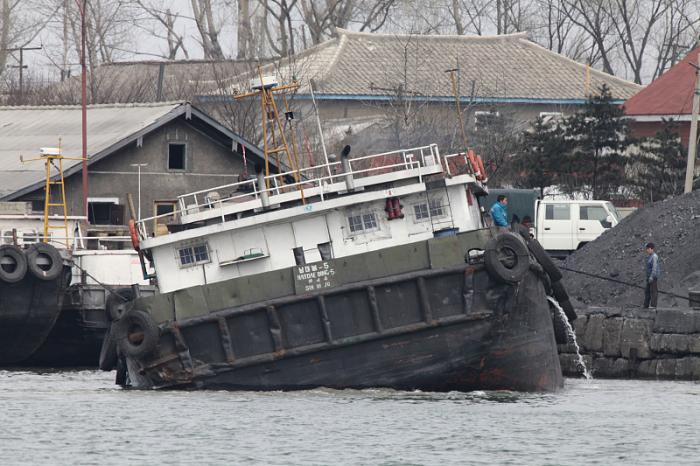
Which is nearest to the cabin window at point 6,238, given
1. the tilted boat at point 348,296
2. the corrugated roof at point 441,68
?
the tilted boat at point 348,296

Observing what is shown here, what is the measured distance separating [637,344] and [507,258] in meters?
6.51

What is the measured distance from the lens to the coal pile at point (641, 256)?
34.0m

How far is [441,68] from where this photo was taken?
63531 millimetres

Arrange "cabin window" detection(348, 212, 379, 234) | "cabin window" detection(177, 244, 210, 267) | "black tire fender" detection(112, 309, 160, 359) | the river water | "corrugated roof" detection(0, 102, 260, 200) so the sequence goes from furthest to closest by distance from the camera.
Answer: "corrugated roof" detection(0, 102, 260, 200) < "cabin window" detection(177, 244, 210, 267) < "cabin window" detection(348, 212, 379, 234) < "black tire fender" detection(112, 309, 160, 359) < the river water

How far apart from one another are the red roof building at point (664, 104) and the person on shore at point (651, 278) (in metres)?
23.4

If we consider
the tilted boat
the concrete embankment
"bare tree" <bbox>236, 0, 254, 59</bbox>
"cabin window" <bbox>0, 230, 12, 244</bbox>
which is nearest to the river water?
the tilted boat

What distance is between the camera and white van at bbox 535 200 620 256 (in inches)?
1641

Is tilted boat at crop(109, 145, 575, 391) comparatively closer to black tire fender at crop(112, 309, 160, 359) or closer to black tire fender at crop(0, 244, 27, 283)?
black tire fender at crop(112, 309, 160, 359)

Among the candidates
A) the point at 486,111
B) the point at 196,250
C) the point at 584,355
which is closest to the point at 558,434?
the point at 196,250

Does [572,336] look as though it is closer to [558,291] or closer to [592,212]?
[558,291]

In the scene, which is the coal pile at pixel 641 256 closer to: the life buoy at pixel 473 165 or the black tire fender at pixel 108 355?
the life buoy at pixel 473 165

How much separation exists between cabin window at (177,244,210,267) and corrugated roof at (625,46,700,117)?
104ft

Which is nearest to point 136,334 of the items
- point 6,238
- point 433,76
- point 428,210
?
point 428,210

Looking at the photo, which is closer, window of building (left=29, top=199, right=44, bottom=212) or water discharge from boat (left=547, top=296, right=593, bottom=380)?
water discharge from boat (left=547, top=296, right=593, bottom=380)
